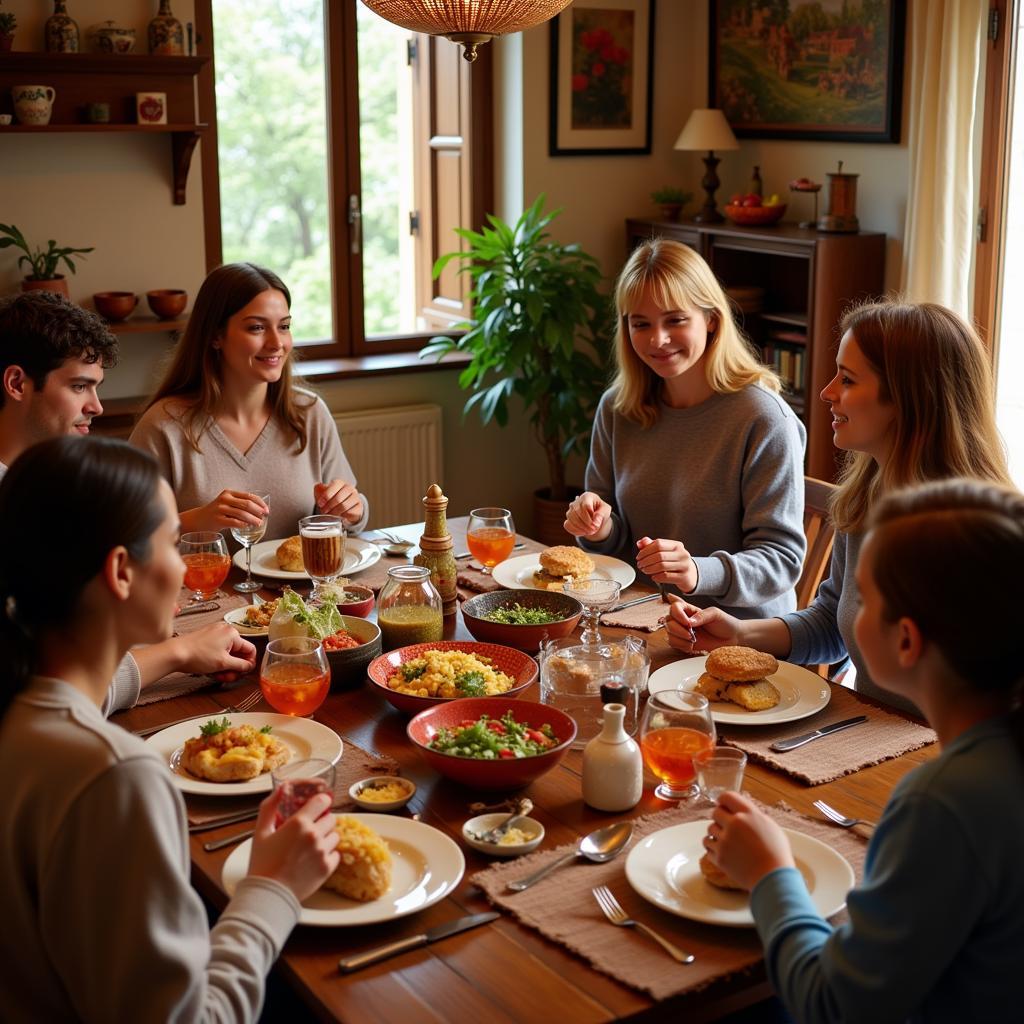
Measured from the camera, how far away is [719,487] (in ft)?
9.10

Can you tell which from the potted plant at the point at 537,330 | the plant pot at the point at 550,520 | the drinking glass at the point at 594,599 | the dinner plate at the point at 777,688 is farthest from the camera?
the plant pot at the point at 550,520

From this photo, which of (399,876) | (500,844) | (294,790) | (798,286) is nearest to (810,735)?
(500,844)

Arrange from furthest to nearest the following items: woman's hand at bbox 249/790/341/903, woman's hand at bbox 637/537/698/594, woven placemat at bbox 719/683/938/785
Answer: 1. woman's hand at bbox 637/537/698/594
2. woven placemat at bbox 719/683/938/785
3. woman's hand at bbox 249/790/341/903

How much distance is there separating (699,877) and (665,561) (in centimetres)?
95

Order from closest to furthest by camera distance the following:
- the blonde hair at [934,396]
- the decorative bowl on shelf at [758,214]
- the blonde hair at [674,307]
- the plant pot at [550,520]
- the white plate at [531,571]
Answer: the blonde hair at [934,396] < the white plate at [531,571] < the blonde hair at [674,307] < the decorative bowl on shelf at [758,214] < the plant pot at [550,520]

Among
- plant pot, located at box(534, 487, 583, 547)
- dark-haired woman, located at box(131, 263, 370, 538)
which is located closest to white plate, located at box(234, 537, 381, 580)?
dark-haired woman, located at box(131, 263, 370, 538)

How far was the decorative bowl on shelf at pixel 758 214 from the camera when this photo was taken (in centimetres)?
462

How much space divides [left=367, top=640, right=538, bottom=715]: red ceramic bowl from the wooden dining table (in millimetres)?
152

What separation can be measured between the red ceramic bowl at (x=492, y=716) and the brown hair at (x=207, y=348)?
1.36 meters

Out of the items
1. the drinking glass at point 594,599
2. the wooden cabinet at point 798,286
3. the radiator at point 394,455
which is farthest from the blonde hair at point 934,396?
the radiator at point 394,455

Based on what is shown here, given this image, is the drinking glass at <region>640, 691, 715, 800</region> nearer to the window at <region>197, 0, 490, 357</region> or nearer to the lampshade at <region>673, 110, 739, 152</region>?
the window at <region>197, 0, 490, 357</region>

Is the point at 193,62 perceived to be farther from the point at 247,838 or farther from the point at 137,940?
the point at 137,940

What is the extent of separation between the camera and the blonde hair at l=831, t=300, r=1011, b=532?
83.2 inches

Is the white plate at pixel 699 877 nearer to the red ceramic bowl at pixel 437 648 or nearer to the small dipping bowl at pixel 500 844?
the small dipping bowl at pixel 500 844
